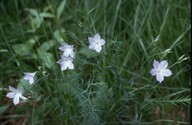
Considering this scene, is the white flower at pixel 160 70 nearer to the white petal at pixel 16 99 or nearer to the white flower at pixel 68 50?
the white flower at pixel 68 50

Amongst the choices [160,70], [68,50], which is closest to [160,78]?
[160,70]

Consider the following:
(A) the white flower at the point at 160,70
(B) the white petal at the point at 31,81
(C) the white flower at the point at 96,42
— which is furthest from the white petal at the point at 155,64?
(B) the white petal at the point at 31,81

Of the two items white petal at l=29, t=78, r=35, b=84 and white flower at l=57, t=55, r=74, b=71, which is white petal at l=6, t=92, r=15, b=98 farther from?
white flower at l=57, t=55, r=74, b=71

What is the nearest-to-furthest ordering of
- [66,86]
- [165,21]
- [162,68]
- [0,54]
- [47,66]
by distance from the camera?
[162,68], [66,86], [47,66], [165,21], [0,54]

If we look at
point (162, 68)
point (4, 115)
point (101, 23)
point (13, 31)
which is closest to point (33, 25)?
point (13, 31)

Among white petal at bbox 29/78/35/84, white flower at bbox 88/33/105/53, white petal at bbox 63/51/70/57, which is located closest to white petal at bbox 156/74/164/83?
white flower at bbox 88/33/105/53

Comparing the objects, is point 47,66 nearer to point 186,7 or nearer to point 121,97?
point 121,97

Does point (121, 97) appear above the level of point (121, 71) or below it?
below
